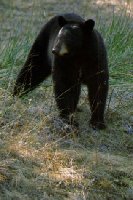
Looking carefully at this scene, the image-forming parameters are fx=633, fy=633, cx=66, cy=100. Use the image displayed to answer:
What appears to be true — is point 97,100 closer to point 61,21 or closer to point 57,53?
point 57,53

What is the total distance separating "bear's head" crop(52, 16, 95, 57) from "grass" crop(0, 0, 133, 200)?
0.56 meters

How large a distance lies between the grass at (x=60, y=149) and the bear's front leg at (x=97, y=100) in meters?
0.09

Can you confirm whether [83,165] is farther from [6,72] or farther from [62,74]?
[6,72]

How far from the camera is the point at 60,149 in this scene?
529cm

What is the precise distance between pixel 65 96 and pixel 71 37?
22.1 inches

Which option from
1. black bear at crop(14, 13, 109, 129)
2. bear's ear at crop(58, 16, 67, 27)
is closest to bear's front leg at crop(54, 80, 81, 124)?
black bear at crop(14, 13, 109, 129)

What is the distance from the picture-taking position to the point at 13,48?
7.73m

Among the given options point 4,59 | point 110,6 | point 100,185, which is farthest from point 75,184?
point 110,6

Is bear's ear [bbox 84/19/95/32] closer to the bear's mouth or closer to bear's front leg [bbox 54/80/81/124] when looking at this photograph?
the bear's mouth

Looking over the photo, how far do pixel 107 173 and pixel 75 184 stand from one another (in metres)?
0.36

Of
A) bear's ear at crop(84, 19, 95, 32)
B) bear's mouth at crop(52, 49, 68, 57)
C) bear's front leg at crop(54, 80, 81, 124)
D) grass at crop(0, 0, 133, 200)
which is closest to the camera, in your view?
grass at crop(0, 0, 133, 200)

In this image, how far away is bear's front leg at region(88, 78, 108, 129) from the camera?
232 inches

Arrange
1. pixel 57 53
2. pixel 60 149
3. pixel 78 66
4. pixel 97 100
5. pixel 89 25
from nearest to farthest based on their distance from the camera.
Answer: pixel 60 149 < pixel 57 53 < pixel 89 25 < pixel 78 66 < pixel 97 100

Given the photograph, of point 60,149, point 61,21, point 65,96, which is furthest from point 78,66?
point 60,149
